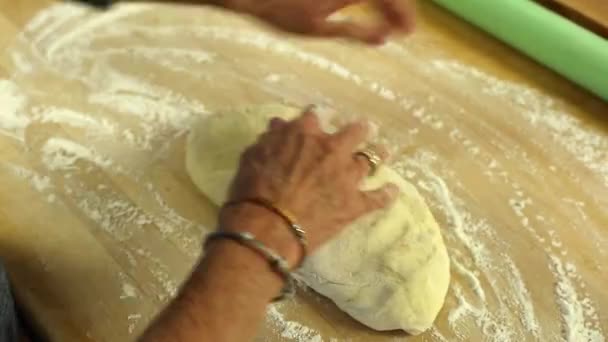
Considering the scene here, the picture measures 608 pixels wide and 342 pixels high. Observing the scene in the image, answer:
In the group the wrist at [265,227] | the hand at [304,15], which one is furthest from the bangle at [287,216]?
the hand at [304,15]

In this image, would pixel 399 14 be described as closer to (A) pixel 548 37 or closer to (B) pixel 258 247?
(B) pixel 258 247

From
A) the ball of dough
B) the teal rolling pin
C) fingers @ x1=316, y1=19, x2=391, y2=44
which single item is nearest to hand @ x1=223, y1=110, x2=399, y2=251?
fingers @ x1=316, y1=19, x2=391, y2=44

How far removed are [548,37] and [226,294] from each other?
0.88 metres

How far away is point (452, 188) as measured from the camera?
1104 millimetres

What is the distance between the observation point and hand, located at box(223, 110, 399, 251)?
687 millimetres

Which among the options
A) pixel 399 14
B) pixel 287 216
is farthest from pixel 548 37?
pixel 287 216

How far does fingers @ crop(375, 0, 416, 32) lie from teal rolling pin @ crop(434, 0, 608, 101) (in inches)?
19.5

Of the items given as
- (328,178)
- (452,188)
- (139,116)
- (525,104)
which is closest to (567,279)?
(452,188)

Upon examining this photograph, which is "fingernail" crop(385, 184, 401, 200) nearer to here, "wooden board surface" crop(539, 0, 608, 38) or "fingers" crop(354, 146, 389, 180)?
"fingers" crop(354, 146, 389, 180)

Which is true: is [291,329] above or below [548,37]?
below

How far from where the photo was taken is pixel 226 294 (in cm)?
64

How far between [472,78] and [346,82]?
0.24 m

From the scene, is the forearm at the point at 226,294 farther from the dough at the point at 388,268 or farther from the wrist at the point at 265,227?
the dough at the point at 388,268

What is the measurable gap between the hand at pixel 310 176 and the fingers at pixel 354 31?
0.34 feet
